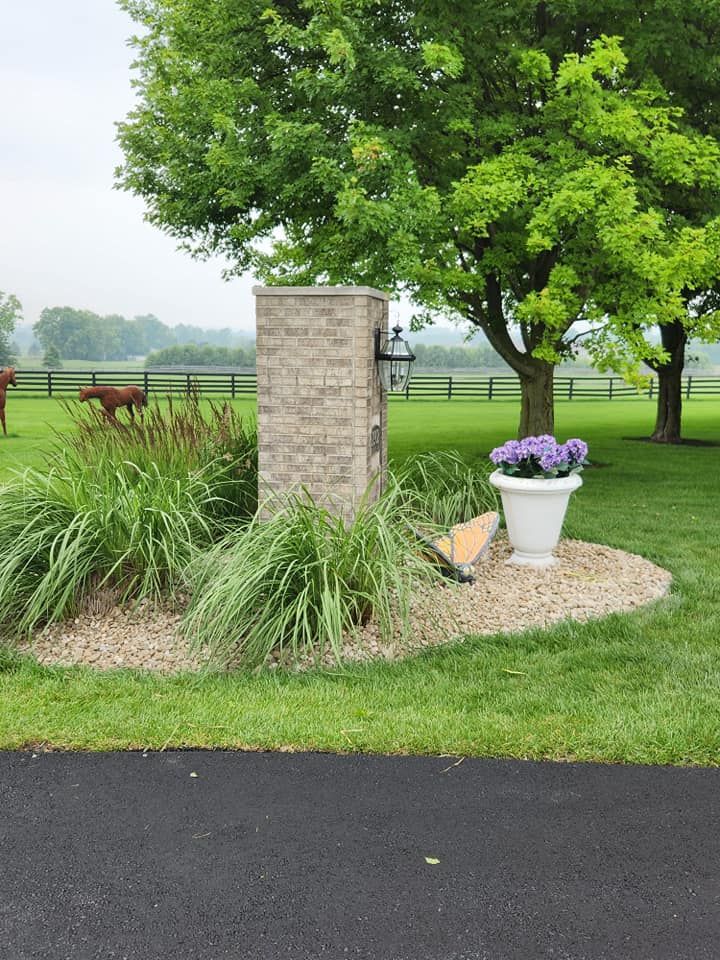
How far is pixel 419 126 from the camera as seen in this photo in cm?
1109

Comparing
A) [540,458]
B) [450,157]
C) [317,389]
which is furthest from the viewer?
[450,157]

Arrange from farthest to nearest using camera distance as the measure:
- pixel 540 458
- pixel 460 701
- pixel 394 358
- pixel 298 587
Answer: pixel 540 458 < pixel 394 358 < pixel 298 587 < pixel 460 701

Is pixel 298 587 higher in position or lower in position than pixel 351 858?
higher

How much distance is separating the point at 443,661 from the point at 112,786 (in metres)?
2.01

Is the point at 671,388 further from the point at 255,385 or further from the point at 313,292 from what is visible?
the point at 255,385

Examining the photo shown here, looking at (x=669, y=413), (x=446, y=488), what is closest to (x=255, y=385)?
(x=669, y=413)

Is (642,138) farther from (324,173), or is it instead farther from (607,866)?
(607,866)

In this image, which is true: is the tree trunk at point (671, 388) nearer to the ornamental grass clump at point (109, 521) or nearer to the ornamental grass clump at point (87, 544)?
the ornamental grass clump at point (109, 521)

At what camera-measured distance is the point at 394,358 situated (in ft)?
20.7

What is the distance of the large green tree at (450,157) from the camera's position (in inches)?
378

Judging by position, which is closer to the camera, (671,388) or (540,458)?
(540,458)

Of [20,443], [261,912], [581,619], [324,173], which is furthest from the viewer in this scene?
[20,443]

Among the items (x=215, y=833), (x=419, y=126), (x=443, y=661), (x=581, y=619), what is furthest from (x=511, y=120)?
(x=215, y=833)

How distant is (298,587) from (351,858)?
217 cm
